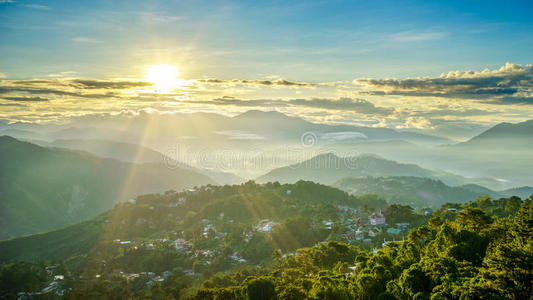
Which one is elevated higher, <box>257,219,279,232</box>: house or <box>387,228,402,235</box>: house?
<box>387,228,402,235</box>: house

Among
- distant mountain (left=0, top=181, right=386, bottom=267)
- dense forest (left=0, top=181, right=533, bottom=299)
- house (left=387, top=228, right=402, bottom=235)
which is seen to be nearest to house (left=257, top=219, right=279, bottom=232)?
dense forest (left=0, top=181, right=533, bottom=299)

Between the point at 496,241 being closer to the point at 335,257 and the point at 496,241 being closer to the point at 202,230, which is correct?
the point at 335,257

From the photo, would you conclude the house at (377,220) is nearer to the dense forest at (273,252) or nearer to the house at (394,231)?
the dense forest at (273,252)

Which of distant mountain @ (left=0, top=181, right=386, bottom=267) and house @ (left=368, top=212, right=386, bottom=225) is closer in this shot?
house @ (left=368, top=212, right=386, bottom=225)

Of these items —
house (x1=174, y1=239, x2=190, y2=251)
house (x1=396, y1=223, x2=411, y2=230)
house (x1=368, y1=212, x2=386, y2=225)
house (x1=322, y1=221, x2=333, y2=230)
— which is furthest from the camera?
house (x1=322, y1=221, x2=333, y2=230)

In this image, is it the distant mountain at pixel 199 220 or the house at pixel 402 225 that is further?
the distant mountain at pixel 199 220

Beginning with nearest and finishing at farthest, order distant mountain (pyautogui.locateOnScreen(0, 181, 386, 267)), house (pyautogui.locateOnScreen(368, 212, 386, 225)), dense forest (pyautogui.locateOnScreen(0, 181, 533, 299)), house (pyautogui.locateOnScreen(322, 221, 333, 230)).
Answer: dense forest (pyautogui.locateOnScreen(0, 181, 533, 299)), house (pyautogui.locateOnScreen(368, 212, 386, 225)), house (pyautogui.locateOnScreen(322, 221, 333, 230)), distant mountain (pyautogui.locateOnScreen(0, 181, 386, 267))

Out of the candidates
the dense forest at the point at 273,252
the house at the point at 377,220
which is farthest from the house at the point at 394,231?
the house at the point at 377,220

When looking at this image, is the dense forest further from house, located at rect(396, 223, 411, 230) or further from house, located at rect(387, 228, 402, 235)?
house, located at rect(396, 223, 411, 230)

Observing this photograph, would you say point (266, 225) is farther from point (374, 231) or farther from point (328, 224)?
point (374, 231)
